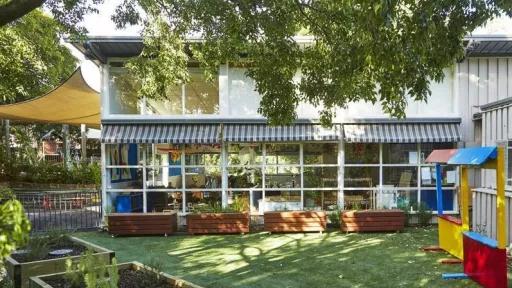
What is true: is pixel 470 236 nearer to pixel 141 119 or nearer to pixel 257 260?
pixel 257 260

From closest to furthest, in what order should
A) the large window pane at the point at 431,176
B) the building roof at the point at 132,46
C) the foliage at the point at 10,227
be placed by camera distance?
the foliage at the point at 10,227
the building roof at the point at 132,46
the large window pane at the point at 431,176

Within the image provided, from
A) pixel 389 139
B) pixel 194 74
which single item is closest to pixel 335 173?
pixel 389 139

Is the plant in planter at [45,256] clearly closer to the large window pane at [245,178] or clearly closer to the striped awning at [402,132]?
the large window pane at [245,178]

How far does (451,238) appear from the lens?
357 inches

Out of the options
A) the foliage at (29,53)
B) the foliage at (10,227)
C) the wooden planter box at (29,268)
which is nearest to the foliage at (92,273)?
the wooden planter box at (29,268)

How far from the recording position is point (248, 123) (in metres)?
13.6

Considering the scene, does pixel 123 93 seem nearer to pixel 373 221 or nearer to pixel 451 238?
pixel 373 221

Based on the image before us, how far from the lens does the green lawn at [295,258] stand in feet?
24.9

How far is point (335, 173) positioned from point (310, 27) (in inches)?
271

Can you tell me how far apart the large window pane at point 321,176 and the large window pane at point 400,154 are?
1.58 metres

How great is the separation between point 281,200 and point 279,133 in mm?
2176

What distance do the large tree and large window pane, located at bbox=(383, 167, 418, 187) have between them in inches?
241

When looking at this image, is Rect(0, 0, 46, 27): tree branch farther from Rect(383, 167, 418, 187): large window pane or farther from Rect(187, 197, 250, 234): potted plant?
Rect(383, 167, 418, 187): large window pane

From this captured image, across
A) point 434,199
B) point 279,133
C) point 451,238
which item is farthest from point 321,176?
point 451,238
